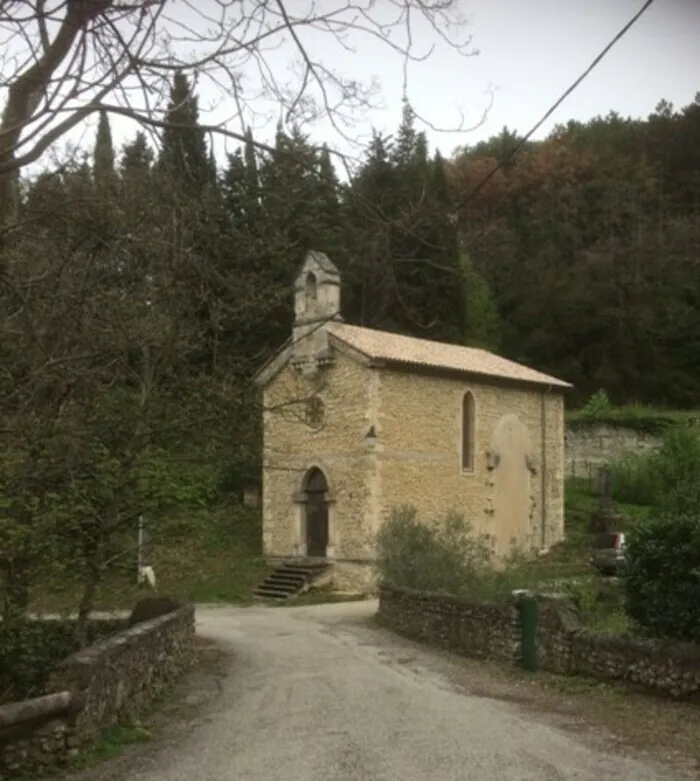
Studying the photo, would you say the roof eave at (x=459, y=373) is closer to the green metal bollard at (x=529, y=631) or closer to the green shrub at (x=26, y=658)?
the green metal bollard at (x=529, y=631)

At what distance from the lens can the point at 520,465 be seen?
94.6ft

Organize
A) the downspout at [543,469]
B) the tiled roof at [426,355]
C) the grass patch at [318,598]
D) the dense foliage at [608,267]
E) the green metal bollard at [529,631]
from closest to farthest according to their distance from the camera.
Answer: the green metal bollard at [529,631] → the grass patch at [318,598] → the tiled roof at [426,355] → the downspout at [543,469] → the dense foliage at [608,267]

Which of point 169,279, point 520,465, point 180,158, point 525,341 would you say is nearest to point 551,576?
point 520,465

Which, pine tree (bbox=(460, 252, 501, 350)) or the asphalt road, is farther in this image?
pine tree (bbox=(460, 252, 501, 350))

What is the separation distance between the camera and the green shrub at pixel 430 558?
56.5 ft

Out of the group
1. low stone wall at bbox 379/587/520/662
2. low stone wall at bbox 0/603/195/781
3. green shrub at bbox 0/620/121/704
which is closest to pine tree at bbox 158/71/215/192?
low stone wall at bbox 0/603/195/781

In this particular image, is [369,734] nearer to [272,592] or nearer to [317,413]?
[272,592]

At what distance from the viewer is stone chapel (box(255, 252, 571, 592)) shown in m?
24.7

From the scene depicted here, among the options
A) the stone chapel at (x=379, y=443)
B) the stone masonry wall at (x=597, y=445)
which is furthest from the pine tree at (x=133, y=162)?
the stone masonry wall at (x=597, y=445)

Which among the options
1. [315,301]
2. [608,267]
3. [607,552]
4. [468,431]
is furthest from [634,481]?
[608,267]

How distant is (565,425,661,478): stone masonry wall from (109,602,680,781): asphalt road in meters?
26.3

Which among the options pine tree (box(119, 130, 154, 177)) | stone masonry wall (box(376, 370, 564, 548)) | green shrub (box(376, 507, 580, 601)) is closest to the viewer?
pine tree (box(119, 130, 154, 177))

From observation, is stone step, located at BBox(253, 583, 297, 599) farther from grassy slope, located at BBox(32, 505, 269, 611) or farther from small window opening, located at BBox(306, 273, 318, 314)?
small window opening, located at BBox(306, 273, 318, 314)

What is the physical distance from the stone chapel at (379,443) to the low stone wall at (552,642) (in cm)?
770
